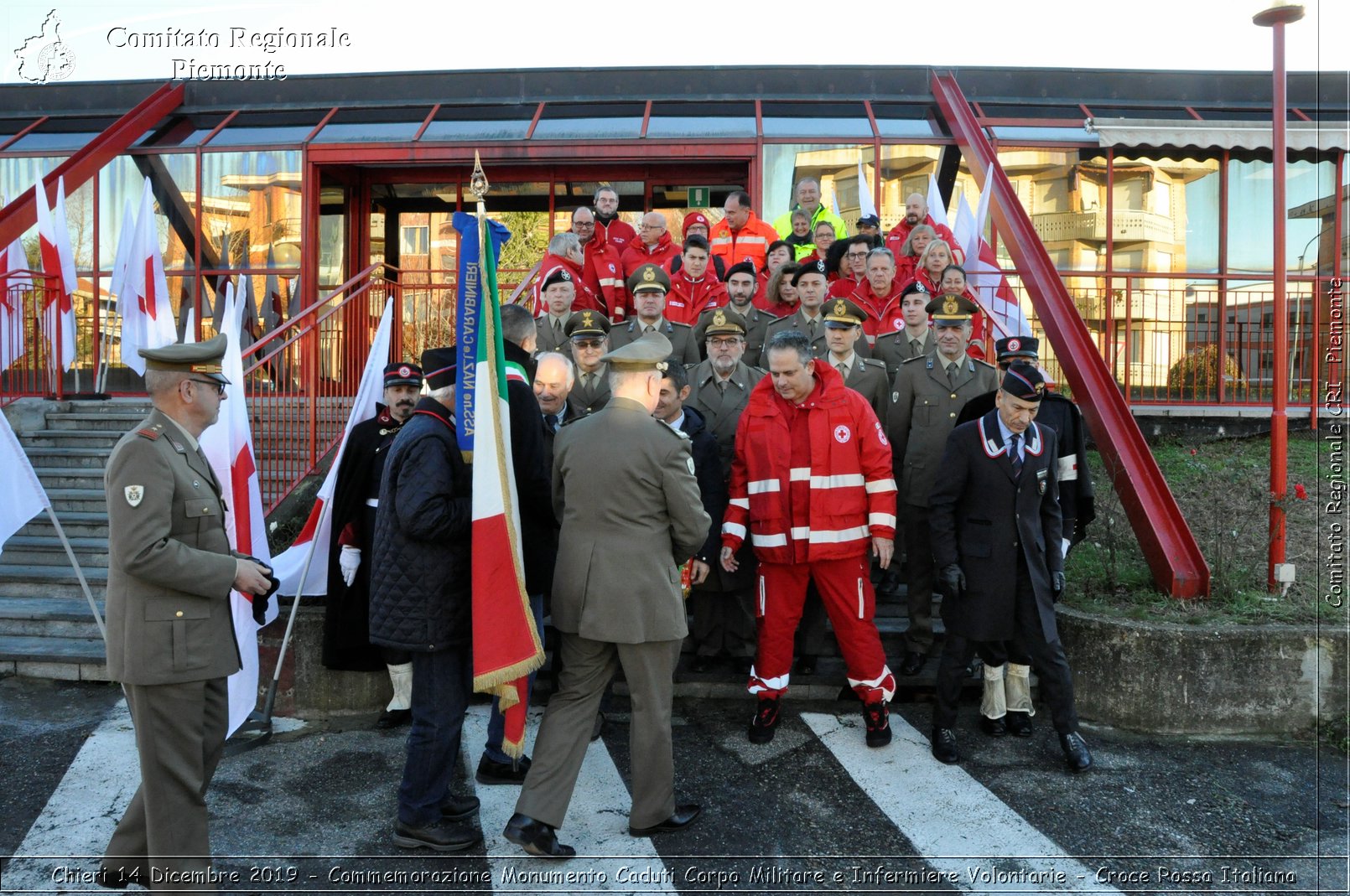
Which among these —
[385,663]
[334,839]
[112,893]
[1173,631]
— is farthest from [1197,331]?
[112,893]

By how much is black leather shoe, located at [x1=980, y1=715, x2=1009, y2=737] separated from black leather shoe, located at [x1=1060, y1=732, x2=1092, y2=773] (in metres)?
0.50

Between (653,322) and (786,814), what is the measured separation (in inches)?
156

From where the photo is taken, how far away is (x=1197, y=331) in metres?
12.2

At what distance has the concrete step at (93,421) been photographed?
9.08 metres

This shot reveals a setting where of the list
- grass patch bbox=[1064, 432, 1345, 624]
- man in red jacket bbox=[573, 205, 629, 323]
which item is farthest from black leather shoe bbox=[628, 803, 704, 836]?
man in red jacket bbox=[573, 205, 629, 323]

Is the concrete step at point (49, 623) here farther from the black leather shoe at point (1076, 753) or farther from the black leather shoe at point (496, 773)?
the black leather shoe at point (1076, 753)

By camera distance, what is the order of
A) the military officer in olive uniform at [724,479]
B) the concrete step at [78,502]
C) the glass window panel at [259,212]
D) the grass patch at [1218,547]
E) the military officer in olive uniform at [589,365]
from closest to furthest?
1. the grass patch at [1218,547]
2. the military officer in olive uniform at [724,479]
3. the military officer in olive uniform at [589,365]
4. the concrete step at [78,502]
5. the glass window panel at [259,212]

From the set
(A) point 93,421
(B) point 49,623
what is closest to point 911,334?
(B) point 49,623

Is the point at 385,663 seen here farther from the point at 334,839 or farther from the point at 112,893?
the point at 112,893

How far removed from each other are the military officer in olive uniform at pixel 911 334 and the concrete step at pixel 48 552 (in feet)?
20.0

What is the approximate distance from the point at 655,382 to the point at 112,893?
2.93 meters

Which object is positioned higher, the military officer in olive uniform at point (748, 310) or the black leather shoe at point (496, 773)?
the military officer in olive uniform at point (748, 310)

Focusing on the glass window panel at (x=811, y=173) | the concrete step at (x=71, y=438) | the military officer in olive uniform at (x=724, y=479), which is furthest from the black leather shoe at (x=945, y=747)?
the glass window panel at (x=811, y=173)

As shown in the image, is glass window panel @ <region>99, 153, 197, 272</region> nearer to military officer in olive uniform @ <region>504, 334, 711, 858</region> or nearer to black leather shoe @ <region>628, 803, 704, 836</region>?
military officer in olive uniform @ <region>504, 334, 711, 858</region>
